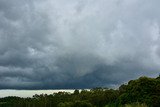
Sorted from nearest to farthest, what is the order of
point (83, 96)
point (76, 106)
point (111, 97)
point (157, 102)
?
1. point (157, 102)
2. point (76, 106)
3. point (111, 97)
4. point (83, 96)

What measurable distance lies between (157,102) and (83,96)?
7794 centimetres

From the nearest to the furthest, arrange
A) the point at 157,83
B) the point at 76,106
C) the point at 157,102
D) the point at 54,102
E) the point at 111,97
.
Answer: the point at 157,102
the point at 157,83
the point at 76,106
the point at 111,97
the point at 54,102

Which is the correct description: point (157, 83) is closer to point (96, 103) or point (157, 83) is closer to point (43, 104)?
point (96, 103)

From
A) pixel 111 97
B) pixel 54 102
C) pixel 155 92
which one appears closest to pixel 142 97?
pixel 155 92

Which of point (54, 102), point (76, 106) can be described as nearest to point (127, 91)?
point (76, 106)

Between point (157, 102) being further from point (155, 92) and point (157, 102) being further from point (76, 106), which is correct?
point (76, 106)

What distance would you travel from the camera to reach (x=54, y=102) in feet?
642

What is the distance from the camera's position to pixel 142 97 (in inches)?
4373

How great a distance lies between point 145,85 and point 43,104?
308ft

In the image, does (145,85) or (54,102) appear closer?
(145,85)

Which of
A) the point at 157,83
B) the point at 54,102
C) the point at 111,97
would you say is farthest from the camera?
the point at 54,102

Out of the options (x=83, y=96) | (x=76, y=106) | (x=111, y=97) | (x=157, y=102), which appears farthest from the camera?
(x=83, y=96)

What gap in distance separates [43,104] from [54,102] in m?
6.22

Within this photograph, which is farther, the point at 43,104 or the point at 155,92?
the point at 43,104
